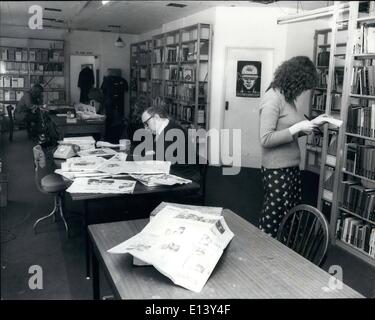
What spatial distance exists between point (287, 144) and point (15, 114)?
7213 mm

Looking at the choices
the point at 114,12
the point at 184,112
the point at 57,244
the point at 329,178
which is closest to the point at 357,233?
the point at 329,178

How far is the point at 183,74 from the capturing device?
7.48 meters

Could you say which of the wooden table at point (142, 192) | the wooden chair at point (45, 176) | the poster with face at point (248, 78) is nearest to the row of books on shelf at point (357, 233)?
the wooden table at point (142, 192)

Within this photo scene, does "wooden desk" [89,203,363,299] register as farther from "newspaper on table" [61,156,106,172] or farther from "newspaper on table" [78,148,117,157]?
"newspaper on table" [78,148,117,157]

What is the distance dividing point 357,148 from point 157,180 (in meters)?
1.88

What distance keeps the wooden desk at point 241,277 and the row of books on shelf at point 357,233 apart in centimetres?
204

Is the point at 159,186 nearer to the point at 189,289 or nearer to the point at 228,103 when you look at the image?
the point at 189,289

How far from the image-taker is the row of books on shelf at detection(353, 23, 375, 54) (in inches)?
133

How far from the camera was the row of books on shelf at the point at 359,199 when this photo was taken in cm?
341

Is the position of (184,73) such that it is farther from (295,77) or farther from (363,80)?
(295,77)

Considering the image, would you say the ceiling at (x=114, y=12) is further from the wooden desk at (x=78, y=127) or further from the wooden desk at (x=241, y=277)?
the wooden desk at (x=241, y=277)

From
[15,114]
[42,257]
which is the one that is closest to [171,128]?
[42,257]

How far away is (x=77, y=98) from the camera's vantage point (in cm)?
1159
